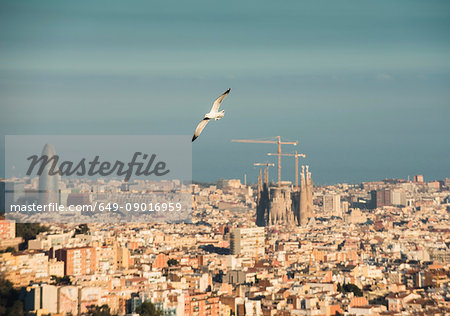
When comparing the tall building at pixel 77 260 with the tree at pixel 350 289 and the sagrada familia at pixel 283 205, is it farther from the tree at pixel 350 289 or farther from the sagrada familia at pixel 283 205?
the sagrada familia at pixel 283 205

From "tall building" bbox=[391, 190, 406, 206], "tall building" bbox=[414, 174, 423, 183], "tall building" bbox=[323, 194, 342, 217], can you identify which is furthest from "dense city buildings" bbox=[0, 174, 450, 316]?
"tall building" bbox=[414, 174, 423, 183]

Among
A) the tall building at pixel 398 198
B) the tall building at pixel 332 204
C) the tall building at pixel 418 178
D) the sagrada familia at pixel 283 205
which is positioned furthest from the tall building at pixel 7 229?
the tall building at pixel 418 178

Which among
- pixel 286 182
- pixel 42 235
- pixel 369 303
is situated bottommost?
pixel 369 303

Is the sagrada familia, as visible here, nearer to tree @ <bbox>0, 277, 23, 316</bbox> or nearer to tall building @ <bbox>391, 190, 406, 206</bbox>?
tall building @ <bbox>391, 190, 406, 206</bbox>

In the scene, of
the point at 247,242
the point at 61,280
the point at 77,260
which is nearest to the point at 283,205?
the point at 247,242

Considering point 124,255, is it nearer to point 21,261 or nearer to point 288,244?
point 21,261

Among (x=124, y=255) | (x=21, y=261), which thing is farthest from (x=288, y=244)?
(x=21, y=261)
